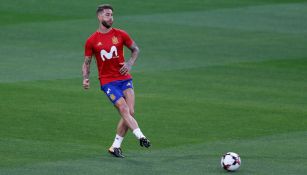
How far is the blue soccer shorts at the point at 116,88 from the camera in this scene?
17984mm

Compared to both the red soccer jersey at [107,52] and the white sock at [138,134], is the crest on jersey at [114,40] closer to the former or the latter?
the red soccer jersey at [107,52]

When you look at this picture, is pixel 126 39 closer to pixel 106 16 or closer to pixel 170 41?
pixel 106 16

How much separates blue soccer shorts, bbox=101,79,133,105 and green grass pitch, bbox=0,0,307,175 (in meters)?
1.05

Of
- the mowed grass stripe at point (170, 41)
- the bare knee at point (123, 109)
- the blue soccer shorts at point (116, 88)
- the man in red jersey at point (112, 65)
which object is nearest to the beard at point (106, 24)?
the man in red jersey at point (112, 65)

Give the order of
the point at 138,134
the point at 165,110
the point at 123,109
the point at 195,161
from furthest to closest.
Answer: the point at 165,110 → the point at 123,109 → the point at 138,134 → the point at 195,161

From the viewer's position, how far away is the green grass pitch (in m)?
17.8

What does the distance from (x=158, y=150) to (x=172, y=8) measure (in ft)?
80.5

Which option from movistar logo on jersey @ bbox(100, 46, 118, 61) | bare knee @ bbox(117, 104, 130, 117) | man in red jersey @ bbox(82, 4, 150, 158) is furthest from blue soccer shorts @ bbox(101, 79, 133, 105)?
movistar logo on jersey @ bbox(100, 46, 118, 61)

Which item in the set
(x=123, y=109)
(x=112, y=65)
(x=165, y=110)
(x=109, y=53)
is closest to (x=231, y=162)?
(x=123, y=109)

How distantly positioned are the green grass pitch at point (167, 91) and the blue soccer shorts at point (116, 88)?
41.2 inches

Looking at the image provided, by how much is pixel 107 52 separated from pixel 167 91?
7.31 meters

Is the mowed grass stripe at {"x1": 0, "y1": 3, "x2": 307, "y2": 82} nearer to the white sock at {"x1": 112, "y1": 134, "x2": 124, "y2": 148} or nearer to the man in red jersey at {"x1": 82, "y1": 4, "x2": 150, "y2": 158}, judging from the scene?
the man in red jersey at {"x1": 82, "y1": 4, "x2": 150, "y2": 158}

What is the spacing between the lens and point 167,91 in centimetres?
2530

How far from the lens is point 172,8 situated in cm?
4269
